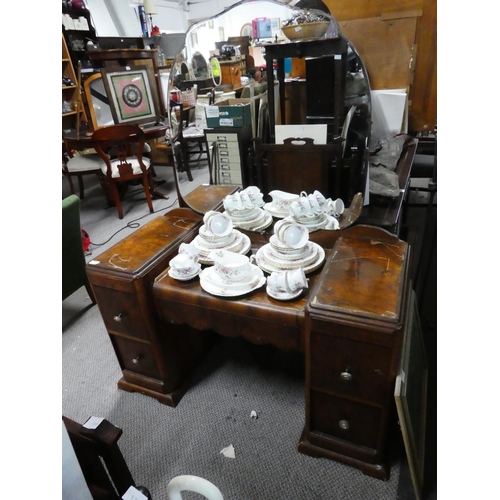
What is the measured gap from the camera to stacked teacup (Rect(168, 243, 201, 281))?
1107 millimetres

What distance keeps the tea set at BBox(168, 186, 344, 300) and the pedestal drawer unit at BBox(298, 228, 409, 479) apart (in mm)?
85

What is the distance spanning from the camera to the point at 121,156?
2918 mm

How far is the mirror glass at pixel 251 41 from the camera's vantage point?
1.38m

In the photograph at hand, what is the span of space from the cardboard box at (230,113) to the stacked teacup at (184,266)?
27.3 inches

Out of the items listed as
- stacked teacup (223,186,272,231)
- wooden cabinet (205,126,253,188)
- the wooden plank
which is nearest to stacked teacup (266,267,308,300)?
stacked teacup (223,186,272,231)

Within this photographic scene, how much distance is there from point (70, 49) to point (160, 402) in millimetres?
3917

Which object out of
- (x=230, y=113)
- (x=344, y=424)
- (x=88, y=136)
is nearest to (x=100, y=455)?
(x=344, y=424)

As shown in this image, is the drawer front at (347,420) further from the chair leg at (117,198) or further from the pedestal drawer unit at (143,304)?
the chair leg at (117,198)

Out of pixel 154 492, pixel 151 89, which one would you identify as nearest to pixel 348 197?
pixel 154 492

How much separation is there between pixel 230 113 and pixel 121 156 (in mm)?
1723

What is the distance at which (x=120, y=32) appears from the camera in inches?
186

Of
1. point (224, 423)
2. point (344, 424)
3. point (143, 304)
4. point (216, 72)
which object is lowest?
point (224, 423)

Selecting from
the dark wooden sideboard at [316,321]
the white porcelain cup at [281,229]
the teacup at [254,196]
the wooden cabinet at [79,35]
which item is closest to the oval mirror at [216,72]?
the teacup at [254,196]

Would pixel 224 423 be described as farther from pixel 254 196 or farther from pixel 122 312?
pixel 254 196
